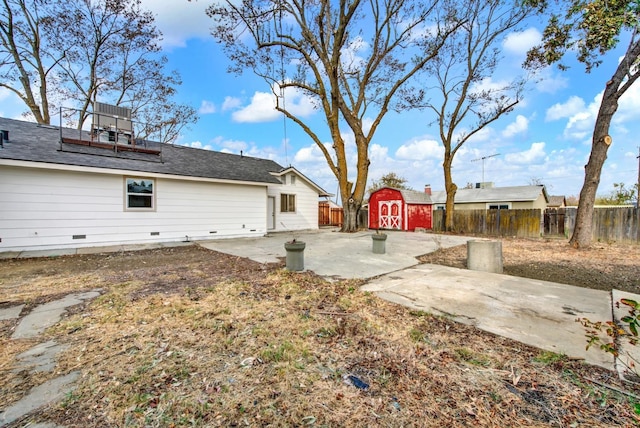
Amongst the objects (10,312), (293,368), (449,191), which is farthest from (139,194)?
(449,191)

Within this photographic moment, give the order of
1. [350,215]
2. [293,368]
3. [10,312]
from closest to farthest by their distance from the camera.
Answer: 1. [293,368]
2. [10,312]
3. [350,215]

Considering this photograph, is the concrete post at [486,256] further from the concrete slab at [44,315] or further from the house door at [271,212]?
the house door at [271,212]

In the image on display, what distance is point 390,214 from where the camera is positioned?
17.3 meters

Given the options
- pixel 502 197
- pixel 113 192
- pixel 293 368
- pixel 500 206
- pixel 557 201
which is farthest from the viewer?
pixel 557 201

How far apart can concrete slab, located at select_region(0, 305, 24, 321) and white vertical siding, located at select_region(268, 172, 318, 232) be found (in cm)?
1123

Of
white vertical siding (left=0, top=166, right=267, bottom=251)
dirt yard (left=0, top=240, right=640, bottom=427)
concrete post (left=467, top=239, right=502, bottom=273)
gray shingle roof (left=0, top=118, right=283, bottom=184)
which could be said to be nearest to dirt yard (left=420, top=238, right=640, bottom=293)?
concrete post (left=467, top=239, right=502, bottom=273)

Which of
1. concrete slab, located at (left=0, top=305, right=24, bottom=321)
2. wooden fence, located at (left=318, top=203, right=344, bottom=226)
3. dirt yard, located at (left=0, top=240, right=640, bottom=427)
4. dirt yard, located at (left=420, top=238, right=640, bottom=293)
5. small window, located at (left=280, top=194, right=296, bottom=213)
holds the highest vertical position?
small window, located at (left=280, top=194, right=296, bottom=213)

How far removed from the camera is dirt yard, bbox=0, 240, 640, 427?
179cm

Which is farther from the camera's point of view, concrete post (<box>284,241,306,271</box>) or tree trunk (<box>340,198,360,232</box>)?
tree trunk (<box>340,198,360,232</box>)

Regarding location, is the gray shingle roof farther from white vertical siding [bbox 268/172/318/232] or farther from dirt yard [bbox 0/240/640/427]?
dirt yard [bbox 0/240/640/427]

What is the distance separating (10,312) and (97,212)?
6136 mm

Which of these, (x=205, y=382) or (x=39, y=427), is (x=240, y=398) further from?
(x=39, y=427)

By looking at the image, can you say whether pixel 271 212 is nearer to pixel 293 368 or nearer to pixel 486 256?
pixel 486 256

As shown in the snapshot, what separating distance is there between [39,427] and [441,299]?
4.23 m
